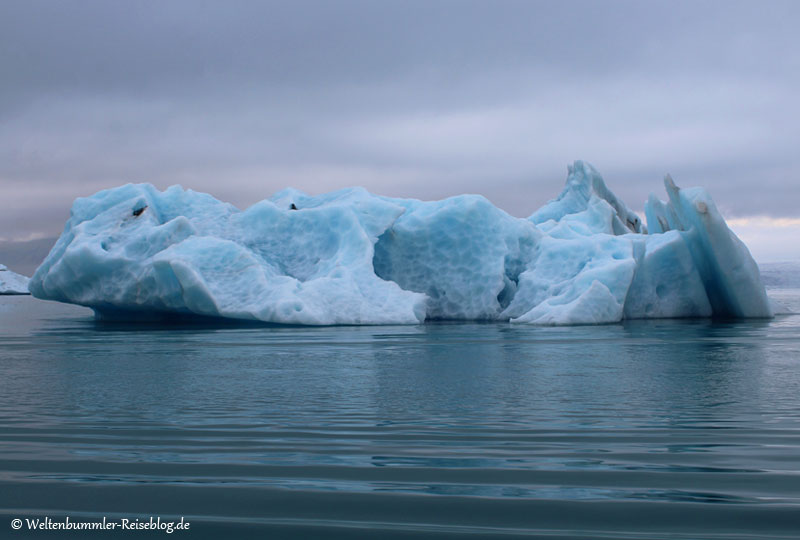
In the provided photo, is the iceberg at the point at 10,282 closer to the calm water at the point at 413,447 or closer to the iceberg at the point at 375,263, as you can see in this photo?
the iceberg at the point at 375,263

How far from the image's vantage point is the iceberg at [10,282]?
248ft

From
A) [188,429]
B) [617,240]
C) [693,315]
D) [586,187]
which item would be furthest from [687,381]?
[586,187]

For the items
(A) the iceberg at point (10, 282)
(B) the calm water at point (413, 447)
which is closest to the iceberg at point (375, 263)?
(B) the calm water at point (413, 447)

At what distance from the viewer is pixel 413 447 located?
3.66 m

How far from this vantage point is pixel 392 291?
16.6 meters

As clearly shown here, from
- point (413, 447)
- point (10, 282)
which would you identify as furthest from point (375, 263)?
point (10, 282)

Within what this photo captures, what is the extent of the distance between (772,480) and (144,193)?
17.7m

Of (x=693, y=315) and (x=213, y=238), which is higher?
(x=213, y=238)

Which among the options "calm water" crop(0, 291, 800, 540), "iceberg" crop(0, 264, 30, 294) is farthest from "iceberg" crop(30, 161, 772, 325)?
"iceberg" crop(0, 264, 30, 294)

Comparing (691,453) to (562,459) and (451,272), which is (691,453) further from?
(451,272)

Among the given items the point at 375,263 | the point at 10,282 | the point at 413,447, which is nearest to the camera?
the point at 413,447

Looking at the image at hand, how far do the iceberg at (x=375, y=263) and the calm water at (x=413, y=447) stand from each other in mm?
7787

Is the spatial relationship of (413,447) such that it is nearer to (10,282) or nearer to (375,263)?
(375,263)

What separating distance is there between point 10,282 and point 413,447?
8315cm
